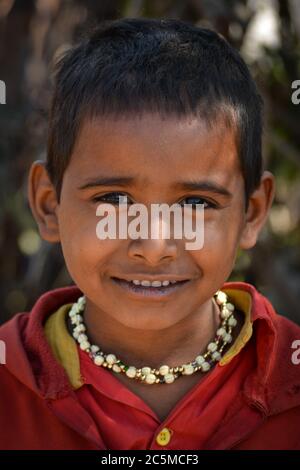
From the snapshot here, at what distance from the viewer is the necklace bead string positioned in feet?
6.76

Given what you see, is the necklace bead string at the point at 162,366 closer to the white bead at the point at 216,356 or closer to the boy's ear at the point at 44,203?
the white bead at the point at 216,356

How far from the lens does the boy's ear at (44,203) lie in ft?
7.11

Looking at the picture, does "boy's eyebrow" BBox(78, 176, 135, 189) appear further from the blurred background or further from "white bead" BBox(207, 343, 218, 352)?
the blurred background

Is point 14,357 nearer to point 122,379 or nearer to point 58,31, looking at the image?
point 122,379

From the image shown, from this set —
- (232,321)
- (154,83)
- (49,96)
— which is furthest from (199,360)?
(49,96)

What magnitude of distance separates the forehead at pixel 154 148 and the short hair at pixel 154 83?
0.08 ft

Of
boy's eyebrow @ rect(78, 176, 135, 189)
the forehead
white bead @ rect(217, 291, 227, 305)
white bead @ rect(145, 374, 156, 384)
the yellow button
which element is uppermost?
the forehead

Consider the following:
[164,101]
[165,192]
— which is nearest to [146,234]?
[165,192]

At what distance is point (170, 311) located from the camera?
198 cm

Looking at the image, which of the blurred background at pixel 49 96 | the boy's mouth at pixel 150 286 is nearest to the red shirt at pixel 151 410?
the boy's mouth at pixel 150 286

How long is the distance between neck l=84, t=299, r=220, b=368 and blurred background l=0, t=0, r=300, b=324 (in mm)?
1245

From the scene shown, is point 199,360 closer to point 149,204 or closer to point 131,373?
point 131,373

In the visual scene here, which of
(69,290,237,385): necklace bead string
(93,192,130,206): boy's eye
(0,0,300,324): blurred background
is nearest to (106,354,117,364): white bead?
(69,290,237,385): necklace bead string

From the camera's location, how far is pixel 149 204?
6.19 feet
